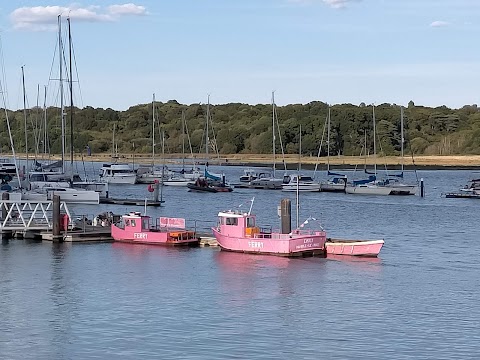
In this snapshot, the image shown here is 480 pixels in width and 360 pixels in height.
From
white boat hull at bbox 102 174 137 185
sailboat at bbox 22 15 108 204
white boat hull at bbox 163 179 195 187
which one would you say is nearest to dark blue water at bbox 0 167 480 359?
sailboat at bbox 22 15 108 204

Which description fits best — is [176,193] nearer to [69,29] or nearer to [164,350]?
[69,29]

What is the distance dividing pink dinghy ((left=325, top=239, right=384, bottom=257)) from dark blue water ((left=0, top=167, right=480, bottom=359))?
0.91 m

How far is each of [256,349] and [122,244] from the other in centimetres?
2745

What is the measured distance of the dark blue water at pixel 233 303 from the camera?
122ft

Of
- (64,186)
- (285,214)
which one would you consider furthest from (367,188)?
(285,214)

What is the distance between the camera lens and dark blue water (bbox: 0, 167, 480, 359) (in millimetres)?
37094

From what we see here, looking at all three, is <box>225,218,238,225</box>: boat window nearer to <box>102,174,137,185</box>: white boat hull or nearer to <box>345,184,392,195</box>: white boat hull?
<box>345,184,392,195</box>: white boat hull

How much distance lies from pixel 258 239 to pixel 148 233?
8147mm

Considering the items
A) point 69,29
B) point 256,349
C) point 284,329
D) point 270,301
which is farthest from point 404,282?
point 69,29

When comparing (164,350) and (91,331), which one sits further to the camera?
(91,331)

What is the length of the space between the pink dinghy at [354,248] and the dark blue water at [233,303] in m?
0.91

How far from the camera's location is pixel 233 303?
148ft

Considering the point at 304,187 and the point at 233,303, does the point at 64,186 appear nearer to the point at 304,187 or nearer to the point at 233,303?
the point at 304,187

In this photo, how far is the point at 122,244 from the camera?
207 ft
